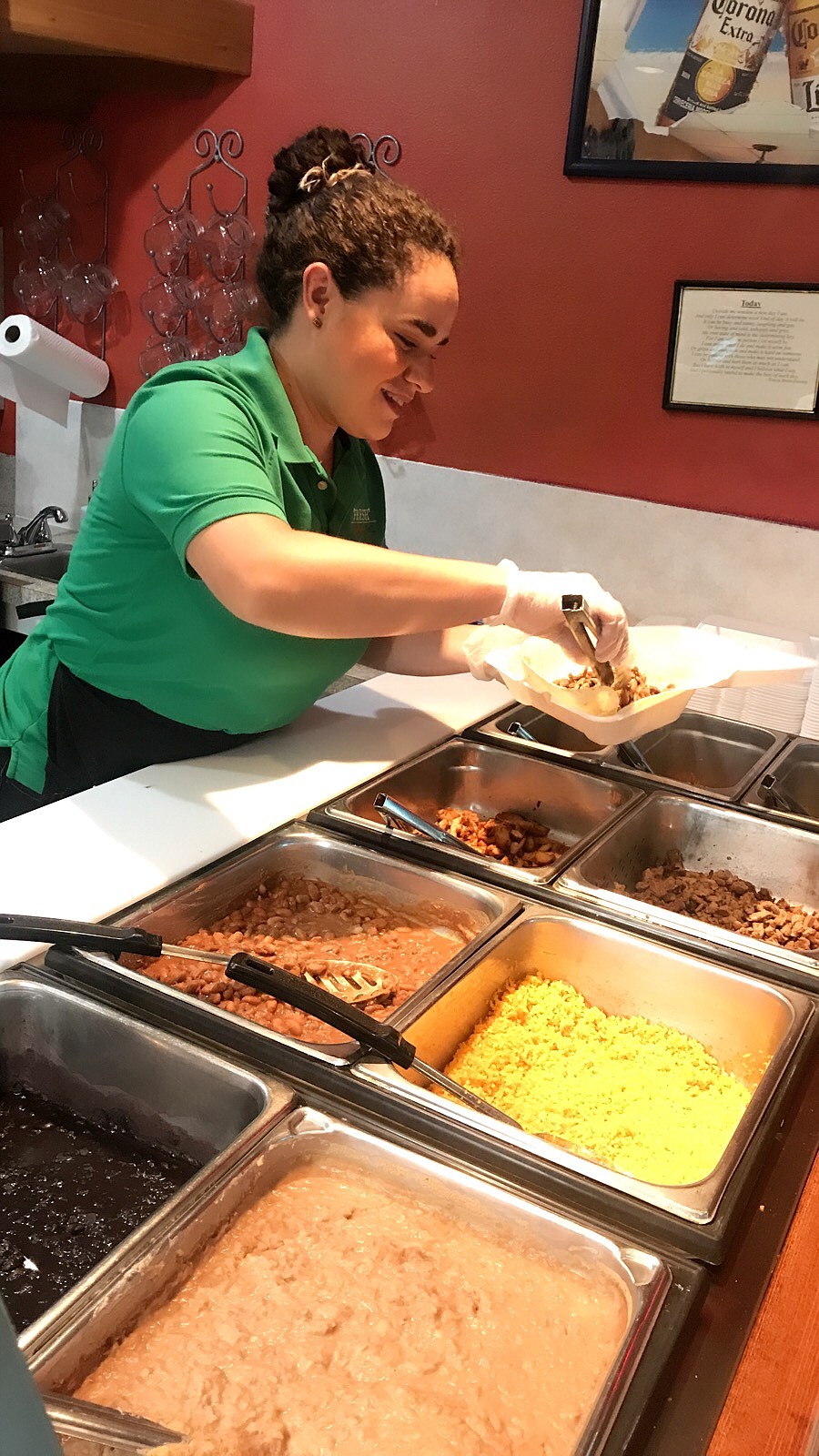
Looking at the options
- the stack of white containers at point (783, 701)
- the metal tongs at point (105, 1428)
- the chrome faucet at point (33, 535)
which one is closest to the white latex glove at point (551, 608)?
the stack of white containers at point (783, 701)

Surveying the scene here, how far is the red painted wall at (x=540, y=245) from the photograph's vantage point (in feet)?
7.72

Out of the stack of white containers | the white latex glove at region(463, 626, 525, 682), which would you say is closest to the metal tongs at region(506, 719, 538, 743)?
the white latex glove at region(463, 626, 525, 682)

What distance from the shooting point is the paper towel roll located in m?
3.12

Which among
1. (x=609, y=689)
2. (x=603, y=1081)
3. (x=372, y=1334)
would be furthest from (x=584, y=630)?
(x=372, y=1334)

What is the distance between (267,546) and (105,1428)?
94cm

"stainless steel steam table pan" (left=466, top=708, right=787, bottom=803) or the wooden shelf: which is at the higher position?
the wooden shelf

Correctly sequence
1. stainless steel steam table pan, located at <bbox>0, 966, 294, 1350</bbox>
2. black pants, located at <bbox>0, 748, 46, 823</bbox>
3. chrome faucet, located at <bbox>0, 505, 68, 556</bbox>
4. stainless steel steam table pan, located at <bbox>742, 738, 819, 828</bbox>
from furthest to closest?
chrome faucet, located at <bbox>0, 505, 68, 556</bbox>
stainless steel steam table pan, located at <bbox>742, 738, 819, 828</bbox>
black pants, located at <bbox>0, 748, 46, 823</bbox>
stainless steel steam table pan, located at <bbox>0, 966, 294, 1350</bbox>

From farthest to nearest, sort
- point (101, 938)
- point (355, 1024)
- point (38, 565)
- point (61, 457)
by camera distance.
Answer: point (61, 457) < point (38, 565) < point (101, 938) < point (355, 1024)

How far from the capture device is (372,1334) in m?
0.80

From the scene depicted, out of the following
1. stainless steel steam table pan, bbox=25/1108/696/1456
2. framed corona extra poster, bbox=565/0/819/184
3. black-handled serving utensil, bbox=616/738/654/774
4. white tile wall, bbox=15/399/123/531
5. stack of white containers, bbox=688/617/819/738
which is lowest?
stainless steel steam table pan, bbox=25/1108/696/1456

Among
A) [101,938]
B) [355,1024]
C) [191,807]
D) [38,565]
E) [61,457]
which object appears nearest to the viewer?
[355,1024]

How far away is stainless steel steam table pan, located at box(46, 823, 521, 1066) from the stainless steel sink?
1.87 metres

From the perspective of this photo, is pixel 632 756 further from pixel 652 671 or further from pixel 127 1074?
pixel 127 1074

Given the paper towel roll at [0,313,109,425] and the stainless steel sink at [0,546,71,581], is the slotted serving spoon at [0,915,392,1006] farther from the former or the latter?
the paper towel roll at [0,313,109,425]
